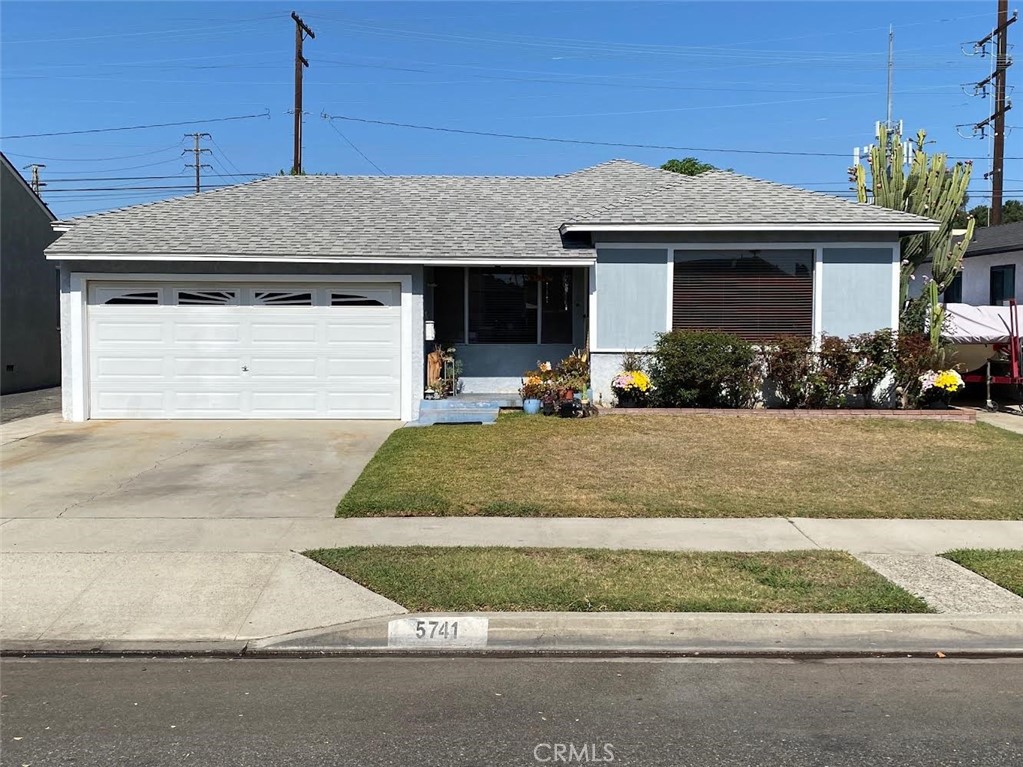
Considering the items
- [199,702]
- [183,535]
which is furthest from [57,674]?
[183,535]

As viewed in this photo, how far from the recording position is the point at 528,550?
7.32 metres

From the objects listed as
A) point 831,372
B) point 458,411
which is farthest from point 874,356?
point 458,411

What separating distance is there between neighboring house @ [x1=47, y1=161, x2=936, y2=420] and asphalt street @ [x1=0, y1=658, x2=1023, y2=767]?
402 inches

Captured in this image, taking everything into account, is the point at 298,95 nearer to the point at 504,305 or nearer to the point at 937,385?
the point at 504,305

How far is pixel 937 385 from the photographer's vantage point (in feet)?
48.8

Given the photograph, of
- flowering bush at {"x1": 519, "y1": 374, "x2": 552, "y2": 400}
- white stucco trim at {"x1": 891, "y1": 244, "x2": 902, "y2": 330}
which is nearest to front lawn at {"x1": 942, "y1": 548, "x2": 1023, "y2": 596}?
flowering bush at {"x1": 519, "y1": 374, "x2": 552, "y2": 400}

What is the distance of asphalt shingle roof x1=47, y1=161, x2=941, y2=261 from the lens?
15117 millimetres

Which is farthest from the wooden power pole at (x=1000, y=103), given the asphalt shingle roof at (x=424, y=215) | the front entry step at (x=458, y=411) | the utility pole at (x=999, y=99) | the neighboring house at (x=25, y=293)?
the neighboring house at (x=25, y=293)

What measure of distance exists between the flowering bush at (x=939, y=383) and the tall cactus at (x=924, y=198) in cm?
248

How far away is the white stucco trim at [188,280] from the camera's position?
15.0 meters

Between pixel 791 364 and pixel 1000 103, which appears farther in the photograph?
pixel 1000 103

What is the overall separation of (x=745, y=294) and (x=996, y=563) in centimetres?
914

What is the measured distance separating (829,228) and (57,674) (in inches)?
538

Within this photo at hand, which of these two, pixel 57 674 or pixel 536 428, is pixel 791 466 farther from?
pixel 57 674
